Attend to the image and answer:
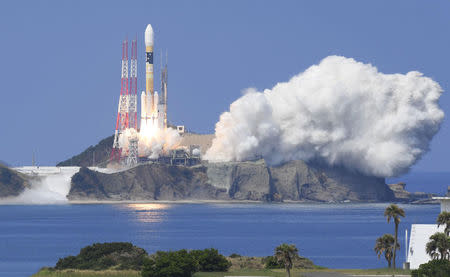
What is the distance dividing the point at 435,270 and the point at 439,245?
4.85 meters

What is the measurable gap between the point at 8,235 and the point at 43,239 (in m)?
8.73

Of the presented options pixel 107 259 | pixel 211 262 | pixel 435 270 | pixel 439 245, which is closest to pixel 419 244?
pixel 439 245

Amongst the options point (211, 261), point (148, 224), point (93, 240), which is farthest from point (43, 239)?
point (211, 261)

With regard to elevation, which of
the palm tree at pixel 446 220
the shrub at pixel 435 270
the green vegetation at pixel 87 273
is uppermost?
the palm tree at pixel 446 220

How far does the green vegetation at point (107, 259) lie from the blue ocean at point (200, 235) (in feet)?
24.2

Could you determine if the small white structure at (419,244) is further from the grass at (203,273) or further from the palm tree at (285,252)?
the palm tree at (285,252)

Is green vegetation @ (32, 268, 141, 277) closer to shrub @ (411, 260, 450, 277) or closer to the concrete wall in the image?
the concrete wall

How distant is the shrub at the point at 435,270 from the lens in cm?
7125

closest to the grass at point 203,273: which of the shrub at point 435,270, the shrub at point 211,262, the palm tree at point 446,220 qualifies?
the shrub at point 211,262

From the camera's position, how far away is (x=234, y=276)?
3098 inches

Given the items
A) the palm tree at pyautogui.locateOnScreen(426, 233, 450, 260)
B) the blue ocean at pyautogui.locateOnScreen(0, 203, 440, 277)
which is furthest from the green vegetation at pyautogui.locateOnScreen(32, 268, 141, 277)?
the palm tree at pyautogui.locateOnScreen(426, 233, 450, 260)

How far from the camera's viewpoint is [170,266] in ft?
253

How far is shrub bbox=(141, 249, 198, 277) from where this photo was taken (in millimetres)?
76688

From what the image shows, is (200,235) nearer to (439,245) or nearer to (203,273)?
(203,273)
